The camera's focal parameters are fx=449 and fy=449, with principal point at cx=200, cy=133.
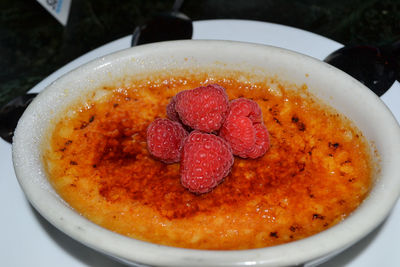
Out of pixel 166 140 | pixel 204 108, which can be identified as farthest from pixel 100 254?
pixel 204 108

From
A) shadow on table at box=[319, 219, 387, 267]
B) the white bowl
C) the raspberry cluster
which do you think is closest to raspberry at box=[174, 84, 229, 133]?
the raspberry cluster

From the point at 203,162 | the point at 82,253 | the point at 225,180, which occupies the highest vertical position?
the point at 203,162

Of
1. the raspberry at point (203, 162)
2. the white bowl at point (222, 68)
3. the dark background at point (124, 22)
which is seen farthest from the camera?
the dark background at point (124, 22)

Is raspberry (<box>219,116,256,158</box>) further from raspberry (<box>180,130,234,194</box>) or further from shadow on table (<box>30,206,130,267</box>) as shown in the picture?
shadow on table (<box>30,206,130,267</box>)

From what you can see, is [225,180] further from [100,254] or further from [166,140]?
[100,254]

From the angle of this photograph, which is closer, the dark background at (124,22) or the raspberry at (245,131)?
the raspberry at (245,131)

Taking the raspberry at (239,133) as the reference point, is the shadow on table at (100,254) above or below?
below

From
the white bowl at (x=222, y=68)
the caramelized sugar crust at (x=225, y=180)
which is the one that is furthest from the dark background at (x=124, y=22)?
the caramelized sugar crust at (x=225, y=180)

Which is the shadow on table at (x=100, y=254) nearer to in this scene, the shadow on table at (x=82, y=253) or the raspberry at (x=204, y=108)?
the shadow on table at (x=82, y=253)

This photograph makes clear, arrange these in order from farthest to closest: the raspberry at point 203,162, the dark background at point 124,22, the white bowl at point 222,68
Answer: the dark background at point 124,22 → the raspberry at point 203,162 → the white bowl at point 222,68
